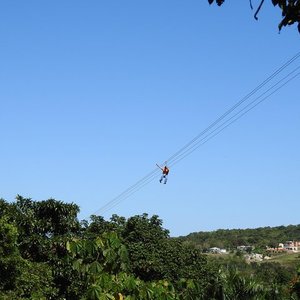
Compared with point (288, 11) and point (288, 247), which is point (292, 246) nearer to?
point (288, 247)

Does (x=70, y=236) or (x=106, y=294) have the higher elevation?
(x=70, y=236)

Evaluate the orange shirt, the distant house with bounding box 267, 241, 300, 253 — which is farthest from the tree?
the distant house with bounding box 267, 241, 300, 253

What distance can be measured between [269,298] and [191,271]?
13104 mm

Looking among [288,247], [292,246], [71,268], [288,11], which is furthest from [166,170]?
[292,246]

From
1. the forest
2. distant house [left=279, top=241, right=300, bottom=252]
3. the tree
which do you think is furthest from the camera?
distant house [left=279, top=241, right=300, bottom=252]

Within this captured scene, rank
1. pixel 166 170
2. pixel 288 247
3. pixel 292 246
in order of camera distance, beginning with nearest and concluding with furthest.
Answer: pixel 166 170, pixel 288 247, pixel 292 246

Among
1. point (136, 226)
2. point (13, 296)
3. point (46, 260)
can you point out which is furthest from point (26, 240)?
point (136, 226)

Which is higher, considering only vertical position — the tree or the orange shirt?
the orange shirt

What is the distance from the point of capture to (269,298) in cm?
2023

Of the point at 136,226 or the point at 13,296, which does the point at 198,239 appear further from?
the point at 13,296

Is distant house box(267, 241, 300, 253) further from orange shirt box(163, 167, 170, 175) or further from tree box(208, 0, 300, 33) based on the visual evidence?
→ tree box(208, 0, 300, 33)

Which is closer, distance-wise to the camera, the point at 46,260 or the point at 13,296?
the point at 13,296

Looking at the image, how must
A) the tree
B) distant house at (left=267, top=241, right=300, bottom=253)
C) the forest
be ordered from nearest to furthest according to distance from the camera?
the tree
the forest
distant house at (left=267, top=241, right=300, bottom=253)

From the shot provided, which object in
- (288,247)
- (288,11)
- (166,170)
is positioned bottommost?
(288,11)
